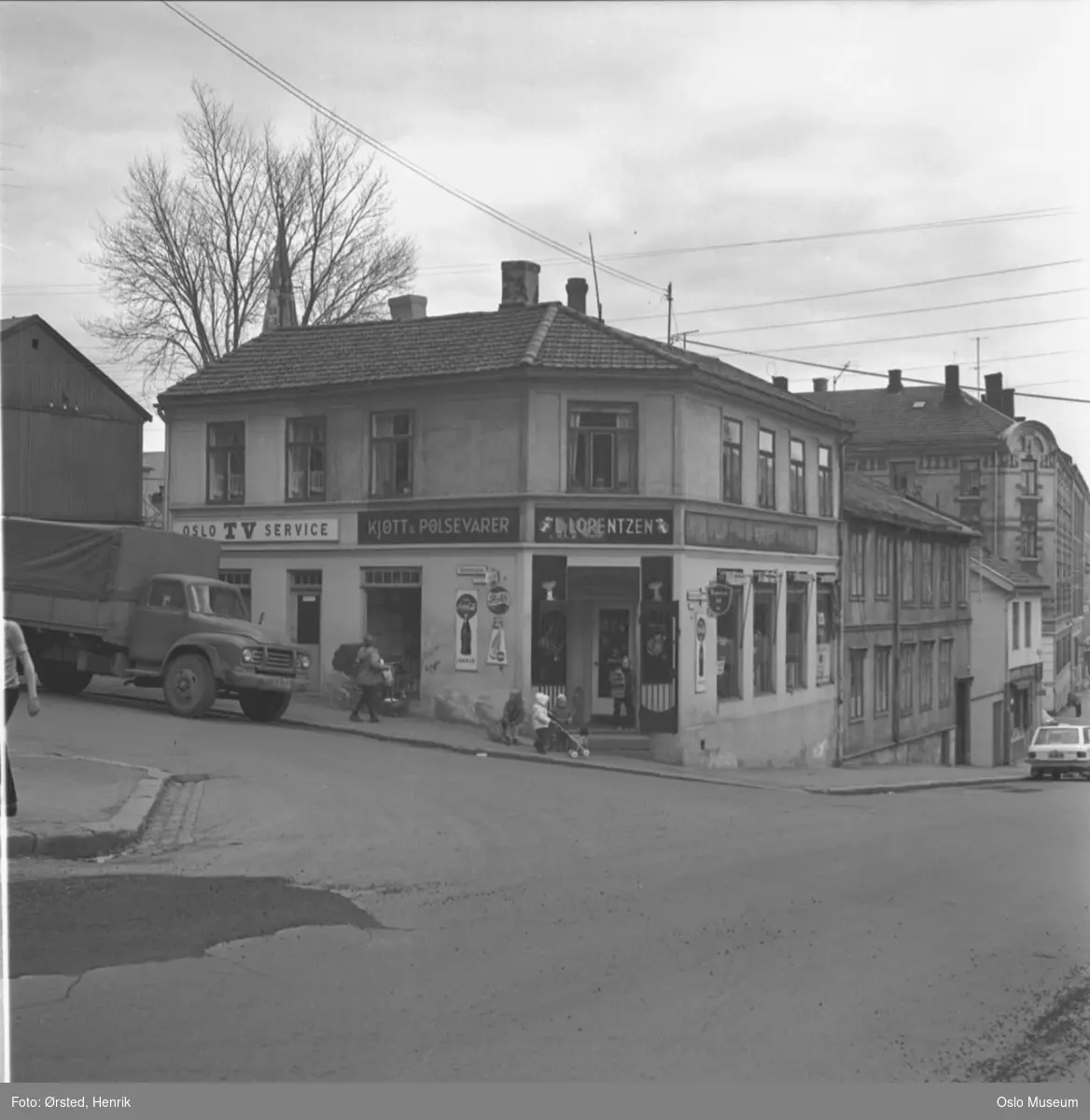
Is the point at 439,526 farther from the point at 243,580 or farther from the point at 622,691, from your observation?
the point at 243,580

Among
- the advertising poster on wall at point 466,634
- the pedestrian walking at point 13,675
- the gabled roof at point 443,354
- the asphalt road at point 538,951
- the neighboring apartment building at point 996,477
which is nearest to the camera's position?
the asphalt road at point 538,951

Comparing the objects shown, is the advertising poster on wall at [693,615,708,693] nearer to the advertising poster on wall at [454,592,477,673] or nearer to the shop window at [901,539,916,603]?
the advertising poster on wall at [454,592,477,673]

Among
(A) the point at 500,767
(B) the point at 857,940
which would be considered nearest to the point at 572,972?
(B) the point at 857,940

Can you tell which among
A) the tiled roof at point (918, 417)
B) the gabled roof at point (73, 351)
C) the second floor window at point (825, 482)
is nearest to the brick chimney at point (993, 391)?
the tiled roof at point (918, 417)

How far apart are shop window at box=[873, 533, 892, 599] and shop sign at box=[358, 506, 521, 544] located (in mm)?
14161

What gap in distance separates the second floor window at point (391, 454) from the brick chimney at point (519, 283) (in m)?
3.84

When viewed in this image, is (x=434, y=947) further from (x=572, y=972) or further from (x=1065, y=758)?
(x=1065, y=758)

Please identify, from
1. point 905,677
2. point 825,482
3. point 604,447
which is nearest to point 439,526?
point 604,447

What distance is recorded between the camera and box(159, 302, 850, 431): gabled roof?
1015 inches

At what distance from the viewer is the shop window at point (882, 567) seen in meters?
36.2

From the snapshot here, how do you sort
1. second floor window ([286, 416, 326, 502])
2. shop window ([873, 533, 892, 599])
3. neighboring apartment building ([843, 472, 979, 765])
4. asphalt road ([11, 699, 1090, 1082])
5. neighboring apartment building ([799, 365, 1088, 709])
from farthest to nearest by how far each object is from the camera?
1. neighboring apartment building ([799, 365, 1088, 709])
2. shop window ([873, 533, 892, 599])
3. neighboring apartment building ([843, 472, 979, 765])
4. second floor window ([286, 416, 326, 502])
5. asphalt road ([11, 699, 1090, 1082])

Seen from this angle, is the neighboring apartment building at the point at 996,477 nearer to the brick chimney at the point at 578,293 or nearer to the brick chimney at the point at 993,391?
the brick chimney at the point at 993,391

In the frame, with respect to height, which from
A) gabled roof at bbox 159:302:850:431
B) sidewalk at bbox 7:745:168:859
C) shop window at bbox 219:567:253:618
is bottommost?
sidewalk at bbox 7:745:168:859

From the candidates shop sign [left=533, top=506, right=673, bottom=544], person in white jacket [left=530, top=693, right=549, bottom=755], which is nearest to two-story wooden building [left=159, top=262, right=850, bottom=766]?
shop sign [left=533, top=506, right=673, bottom=544]
